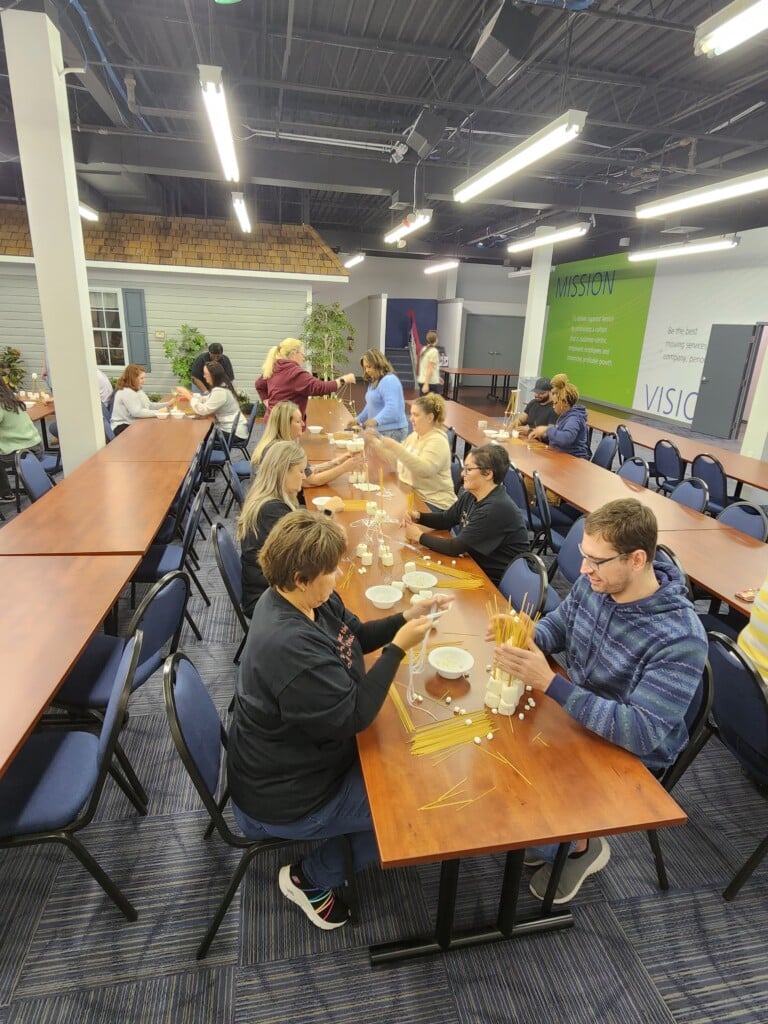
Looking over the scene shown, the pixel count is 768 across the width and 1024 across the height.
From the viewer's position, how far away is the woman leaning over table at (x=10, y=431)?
5430 millimetres

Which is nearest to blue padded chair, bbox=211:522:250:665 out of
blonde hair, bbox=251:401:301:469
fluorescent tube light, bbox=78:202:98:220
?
blonde hair, bbox=251:401:301:469

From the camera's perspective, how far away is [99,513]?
370cm

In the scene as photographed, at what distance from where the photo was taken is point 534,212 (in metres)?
12.4

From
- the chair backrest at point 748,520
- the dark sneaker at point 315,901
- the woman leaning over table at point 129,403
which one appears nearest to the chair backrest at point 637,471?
the chair backrest at point 748,520

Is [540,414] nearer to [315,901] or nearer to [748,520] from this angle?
[748,520]

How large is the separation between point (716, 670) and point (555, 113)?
7.12 metres

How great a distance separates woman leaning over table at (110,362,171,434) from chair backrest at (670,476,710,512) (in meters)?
5.78

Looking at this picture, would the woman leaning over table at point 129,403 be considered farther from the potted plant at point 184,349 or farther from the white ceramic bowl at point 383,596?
the white ceramic bowl at point 383,596

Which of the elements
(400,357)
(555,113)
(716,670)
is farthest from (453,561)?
(400,357)

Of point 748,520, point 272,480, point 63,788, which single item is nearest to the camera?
point 63,788

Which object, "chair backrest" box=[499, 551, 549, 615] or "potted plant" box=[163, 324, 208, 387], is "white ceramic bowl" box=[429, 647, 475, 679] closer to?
"chair backrest" box=[499, 551, 549, 615]

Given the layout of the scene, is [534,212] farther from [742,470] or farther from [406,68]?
[742,470]

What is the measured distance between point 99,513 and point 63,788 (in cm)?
215

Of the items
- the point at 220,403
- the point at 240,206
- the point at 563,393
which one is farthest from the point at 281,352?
the point at 240,206
